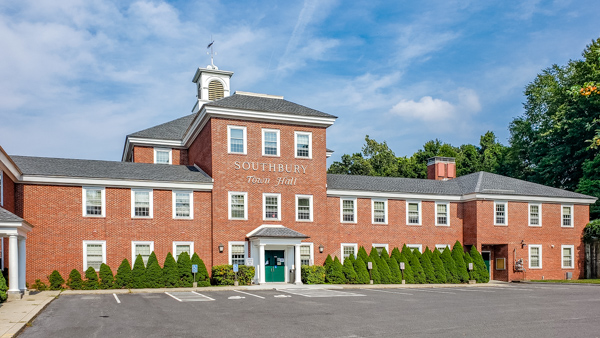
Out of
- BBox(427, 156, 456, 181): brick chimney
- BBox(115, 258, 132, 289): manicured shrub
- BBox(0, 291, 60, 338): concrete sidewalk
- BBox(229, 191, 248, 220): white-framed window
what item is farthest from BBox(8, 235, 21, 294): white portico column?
BBox(427, 156, 456, 181): brick chimney

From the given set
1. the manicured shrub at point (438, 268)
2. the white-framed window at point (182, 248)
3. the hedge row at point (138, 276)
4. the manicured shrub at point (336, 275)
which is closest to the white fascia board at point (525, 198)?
the manicured shrub at point (438, 268)

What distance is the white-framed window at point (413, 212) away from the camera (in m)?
37.2

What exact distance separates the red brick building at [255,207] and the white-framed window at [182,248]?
8cm

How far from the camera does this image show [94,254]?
28.9 metres

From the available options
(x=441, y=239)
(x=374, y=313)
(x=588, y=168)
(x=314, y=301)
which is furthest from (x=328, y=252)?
(x=588, y=168)

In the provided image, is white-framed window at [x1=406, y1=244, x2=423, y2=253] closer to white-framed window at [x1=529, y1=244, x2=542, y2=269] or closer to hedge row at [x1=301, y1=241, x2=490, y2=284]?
hedge row at [x1=301, y1=241, x2=490, y2=284]

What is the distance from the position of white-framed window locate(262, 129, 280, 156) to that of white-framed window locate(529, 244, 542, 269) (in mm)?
19040

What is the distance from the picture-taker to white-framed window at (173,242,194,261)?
1197 inches

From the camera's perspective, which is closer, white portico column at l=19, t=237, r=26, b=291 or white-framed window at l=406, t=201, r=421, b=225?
white portico column at l=19, t=237, r=26, b=291

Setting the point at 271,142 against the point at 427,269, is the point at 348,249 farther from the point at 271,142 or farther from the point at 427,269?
the point at 271,142

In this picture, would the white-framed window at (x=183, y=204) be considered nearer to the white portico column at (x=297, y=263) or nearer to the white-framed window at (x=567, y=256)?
the white portico column at (x=297, y=263)

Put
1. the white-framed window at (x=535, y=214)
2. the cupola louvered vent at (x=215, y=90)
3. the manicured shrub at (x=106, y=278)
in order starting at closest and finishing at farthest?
the manicured shrub at (x=106, y=278), the white-framed window at (x=535, y=214), the cupola louvered vent at (x=215, y=90)

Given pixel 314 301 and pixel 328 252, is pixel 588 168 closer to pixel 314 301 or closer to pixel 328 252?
pixel 328 252

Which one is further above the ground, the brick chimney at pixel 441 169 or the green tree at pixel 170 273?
the brick chimney at pixel 441 169
